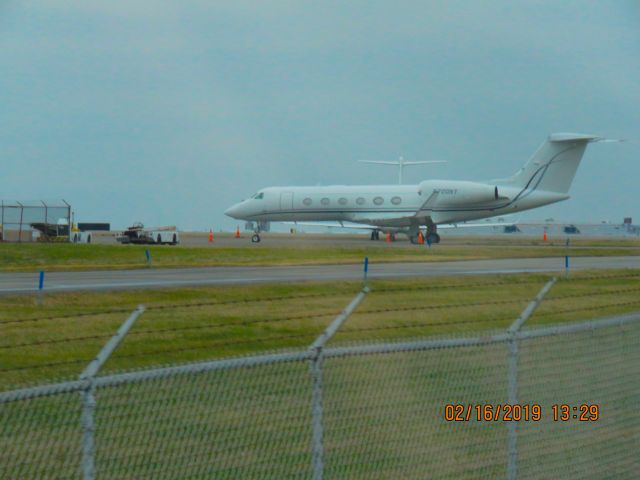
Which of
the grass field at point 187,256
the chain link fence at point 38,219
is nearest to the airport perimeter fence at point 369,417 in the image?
the grass field at point 187,256

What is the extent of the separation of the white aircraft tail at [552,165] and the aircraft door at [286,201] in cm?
1247

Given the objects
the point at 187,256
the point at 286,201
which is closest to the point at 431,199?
the point at 286,201

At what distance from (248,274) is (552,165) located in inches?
1381

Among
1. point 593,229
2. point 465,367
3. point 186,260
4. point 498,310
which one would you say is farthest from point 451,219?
point 593,229

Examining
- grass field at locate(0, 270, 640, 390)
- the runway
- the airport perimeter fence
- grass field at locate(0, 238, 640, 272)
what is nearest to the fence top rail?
the airport perimeter fence

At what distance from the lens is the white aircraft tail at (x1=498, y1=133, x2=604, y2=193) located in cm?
5909

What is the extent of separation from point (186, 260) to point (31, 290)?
1444cm

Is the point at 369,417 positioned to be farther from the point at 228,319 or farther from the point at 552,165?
the point at 552,165

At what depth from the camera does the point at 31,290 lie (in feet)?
73.2

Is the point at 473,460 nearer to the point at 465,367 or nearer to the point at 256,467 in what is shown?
the point at 465,367

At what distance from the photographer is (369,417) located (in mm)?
7488

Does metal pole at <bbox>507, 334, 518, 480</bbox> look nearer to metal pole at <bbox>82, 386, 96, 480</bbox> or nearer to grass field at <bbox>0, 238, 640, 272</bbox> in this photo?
metal pole at <bbox>82, 386, 96, 480</bbox>

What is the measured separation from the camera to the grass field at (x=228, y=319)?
513 inches

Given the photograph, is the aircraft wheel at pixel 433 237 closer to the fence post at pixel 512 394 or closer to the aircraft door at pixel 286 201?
the aircraft door at pixel 286 201
